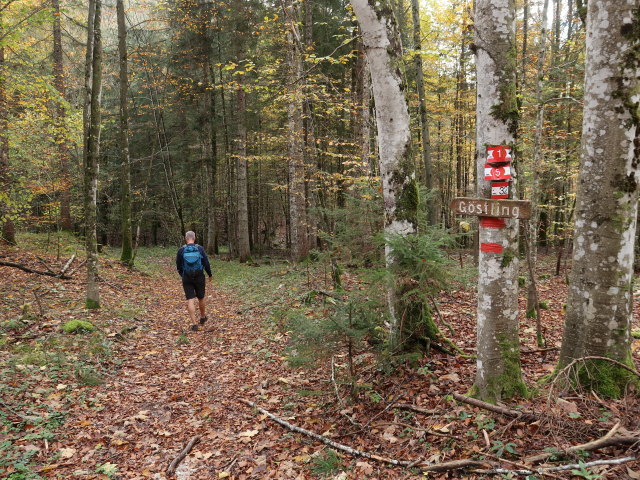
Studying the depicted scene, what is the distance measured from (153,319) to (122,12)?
11165mm

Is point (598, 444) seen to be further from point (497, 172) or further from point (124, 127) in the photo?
point (124, 127)

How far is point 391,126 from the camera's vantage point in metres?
4.86

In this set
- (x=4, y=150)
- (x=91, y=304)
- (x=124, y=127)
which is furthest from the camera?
(x=124, y=127)

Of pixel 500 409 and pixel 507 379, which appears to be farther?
pixel 507 379

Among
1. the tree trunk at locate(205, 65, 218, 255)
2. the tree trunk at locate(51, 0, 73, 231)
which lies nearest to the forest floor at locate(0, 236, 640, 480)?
the tree trunk at locate(51, 0, 73, 231)

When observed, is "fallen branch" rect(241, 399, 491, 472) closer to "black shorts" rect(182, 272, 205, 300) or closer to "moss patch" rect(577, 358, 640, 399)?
"moss patch" rect(577, 358, 640, 399)

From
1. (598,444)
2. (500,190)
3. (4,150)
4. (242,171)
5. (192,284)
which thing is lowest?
(192,284)

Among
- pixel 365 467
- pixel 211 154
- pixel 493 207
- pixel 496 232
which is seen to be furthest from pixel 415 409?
pixel 211 154

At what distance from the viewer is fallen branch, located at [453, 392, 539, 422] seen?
3.38 metres

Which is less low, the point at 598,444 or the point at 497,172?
the point at 497,172

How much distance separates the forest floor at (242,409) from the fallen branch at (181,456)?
0.07m

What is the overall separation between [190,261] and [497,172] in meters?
7.09

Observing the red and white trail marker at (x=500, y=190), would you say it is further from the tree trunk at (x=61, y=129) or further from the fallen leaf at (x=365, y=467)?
the tree trunk at (x=61, y=129)

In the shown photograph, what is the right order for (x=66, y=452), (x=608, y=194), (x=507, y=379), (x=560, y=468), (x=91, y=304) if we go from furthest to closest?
(x=91, y=304), (x=66, y=452), (x=507, y=379), (x=608, y=194), (x=560, y=468)
